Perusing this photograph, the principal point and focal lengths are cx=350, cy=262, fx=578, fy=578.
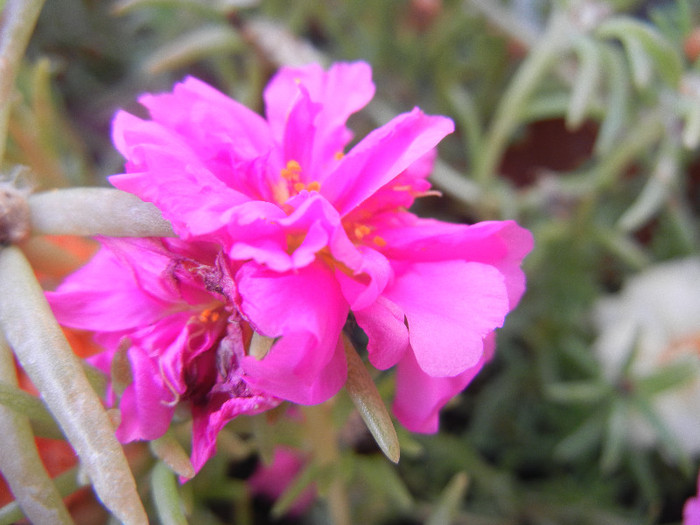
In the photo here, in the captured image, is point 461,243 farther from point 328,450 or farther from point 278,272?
point 328,450

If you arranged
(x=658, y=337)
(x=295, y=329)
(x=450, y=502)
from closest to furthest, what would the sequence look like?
(x=295, y=329), (x=450, y=502), (x=658, y=337)

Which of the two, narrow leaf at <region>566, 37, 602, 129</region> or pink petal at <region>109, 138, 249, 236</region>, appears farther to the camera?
narrow leaf at <region>566, 37, 602, 129</region>

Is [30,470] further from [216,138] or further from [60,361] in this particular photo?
[216,138]

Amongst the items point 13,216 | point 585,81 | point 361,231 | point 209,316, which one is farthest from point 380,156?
point 585,81

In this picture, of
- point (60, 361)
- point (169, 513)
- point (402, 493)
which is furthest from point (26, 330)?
point (402, 493)

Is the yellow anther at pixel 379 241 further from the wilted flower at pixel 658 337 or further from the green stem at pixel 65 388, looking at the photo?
the wilted flower at pixel 658 337

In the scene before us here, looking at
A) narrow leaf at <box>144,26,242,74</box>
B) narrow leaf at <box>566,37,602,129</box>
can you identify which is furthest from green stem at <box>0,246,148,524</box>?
Answer: narrow leaf at <box>566,37,602,129</box>

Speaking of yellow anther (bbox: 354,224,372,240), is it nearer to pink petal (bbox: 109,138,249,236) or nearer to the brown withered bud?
pink petal (bbox: 109,138,249,236)
